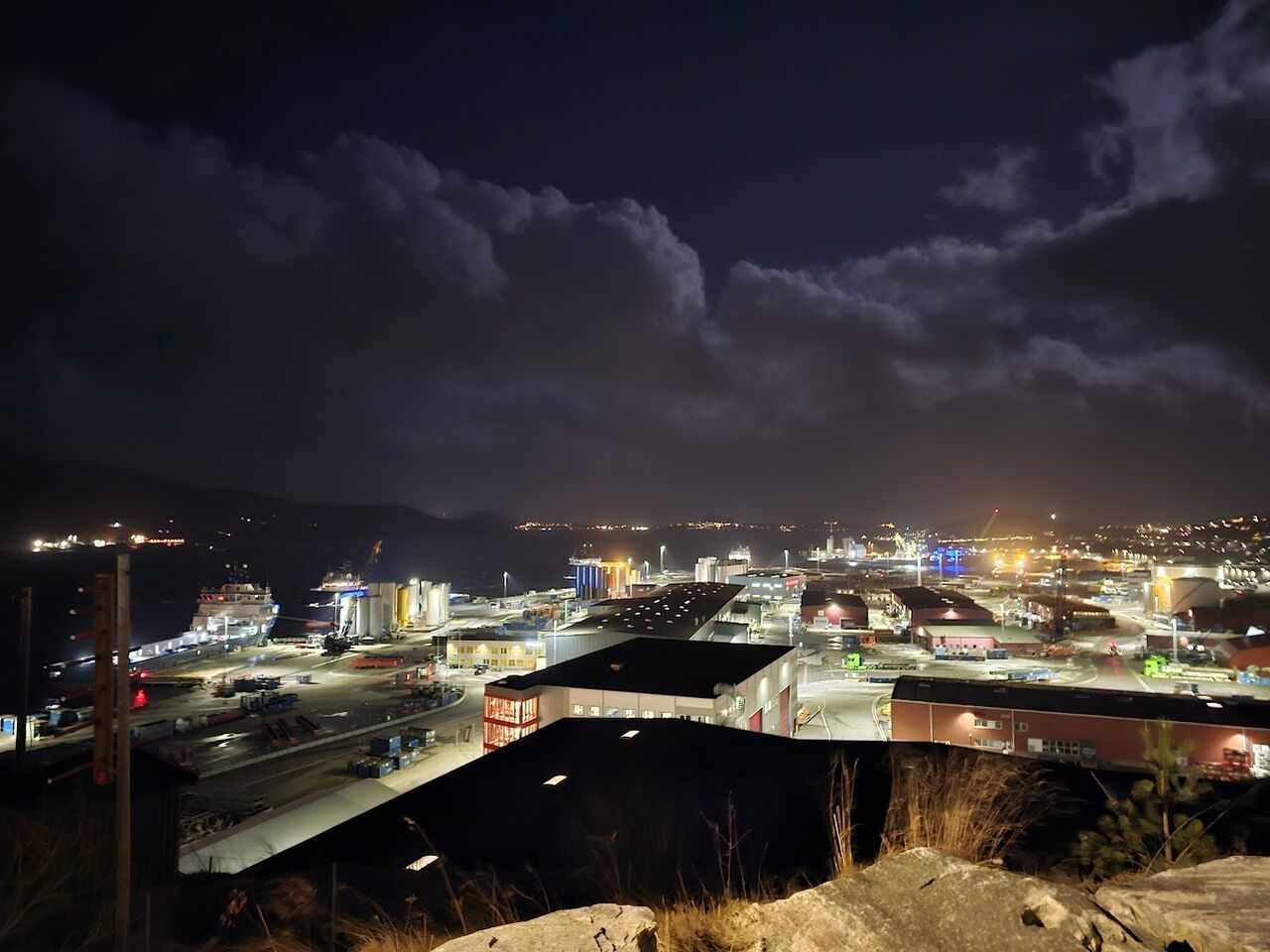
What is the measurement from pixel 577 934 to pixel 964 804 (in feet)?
7.32

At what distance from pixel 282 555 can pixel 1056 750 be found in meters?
91.3

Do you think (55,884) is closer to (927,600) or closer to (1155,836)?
(1155,836)

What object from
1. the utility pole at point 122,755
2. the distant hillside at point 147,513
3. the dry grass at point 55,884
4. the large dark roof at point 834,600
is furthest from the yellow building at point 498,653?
the distant hillside at point 147,513

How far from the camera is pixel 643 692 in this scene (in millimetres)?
9383

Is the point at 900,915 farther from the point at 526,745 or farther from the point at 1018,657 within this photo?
the point at 1018,657

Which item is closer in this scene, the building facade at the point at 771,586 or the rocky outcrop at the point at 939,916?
the rocky outcrop at the point at 939,916

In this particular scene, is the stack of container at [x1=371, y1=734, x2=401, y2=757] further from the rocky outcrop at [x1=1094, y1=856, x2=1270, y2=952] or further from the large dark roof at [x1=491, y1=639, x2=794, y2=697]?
the rocky outcrop at [x1=1094, y1=856, x2=1270, y2=952]

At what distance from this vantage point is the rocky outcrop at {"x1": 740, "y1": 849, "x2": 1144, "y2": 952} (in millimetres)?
1420

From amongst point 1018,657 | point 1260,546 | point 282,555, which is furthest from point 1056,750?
point 282,555

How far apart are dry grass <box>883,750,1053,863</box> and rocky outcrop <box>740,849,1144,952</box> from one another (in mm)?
322

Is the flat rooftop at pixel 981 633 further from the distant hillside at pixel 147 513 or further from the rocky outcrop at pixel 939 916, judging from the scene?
the distant hillside at pixel 147 513

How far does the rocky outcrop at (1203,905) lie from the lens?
4.34ft

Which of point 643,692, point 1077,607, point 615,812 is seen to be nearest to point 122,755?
point 615,812

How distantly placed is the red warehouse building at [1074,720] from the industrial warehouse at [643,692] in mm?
2026
